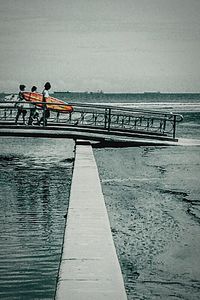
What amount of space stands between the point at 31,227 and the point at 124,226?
1.31 meters

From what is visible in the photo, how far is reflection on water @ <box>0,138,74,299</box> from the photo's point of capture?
154 inches

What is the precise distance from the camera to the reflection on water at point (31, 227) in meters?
3.92

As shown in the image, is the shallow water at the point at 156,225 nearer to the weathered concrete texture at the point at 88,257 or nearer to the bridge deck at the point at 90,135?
the weathered concrete texture at the point at 88,257

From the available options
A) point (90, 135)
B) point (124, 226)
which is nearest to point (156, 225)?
point (124, 226)

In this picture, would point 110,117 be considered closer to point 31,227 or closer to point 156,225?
point 156,225

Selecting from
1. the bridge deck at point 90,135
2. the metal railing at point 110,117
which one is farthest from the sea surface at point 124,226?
the metal railing at point 110,117

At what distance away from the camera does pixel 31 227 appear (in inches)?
217

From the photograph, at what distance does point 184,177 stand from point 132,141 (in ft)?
19.9

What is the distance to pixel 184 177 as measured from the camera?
10359 millimetres

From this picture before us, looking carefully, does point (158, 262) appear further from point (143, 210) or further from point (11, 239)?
point (143, 210)

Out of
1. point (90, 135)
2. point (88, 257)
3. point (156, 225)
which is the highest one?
point (88, 257)

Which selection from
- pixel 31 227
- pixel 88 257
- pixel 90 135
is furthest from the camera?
pixel 90 135

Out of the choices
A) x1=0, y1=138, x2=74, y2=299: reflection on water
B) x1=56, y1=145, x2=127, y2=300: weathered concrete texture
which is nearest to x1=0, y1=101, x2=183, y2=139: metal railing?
x1=0, y1=138, x2=74, y2=299: reflection on water

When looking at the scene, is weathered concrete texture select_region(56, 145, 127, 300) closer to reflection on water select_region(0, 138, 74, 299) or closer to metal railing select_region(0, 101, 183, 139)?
reflection on water select_region(0, 138, 74, 299)
